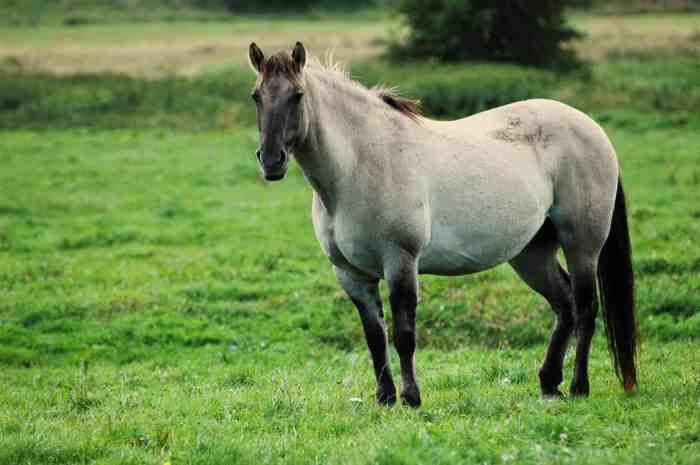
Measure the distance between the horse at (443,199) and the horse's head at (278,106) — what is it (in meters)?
0.01

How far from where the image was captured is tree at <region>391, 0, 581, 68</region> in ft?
109

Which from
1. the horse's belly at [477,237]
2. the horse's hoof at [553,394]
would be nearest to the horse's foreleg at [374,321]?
the horse's belly at [477,237]

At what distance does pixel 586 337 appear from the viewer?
7.70 metres

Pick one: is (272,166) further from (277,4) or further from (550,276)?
(277,4)

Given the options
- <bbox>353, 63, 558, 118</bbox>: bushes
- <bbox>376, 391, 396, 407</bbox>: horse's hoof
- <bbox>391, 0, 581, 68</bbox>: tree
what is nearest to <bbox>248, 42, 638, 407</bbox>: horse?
<bbox>376, 391, 396, 407</bbox>: horse's hoof

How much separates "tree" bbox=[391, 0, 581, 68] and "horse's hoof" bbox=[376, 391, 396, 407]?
2725 cm

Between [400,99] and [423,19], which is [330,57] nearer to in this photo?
[400,99]

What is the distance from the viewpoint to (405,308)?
273 inches

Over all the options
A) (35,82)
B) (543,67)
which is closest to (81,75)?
(35,82)

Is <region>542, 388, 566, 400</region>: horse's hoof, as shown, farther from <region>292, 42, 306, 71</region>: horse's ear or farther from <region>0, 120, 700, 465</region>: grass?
<region>292, 42, 306, 71</region>: horse's ear

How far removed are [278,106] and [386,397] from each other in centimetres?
257

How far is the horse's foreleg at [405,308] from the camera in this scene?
22.5ft

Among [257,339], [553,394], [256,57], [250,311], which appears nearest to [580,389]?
[553,394]

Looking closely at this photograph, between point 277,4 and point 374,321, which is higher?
point 277,4
